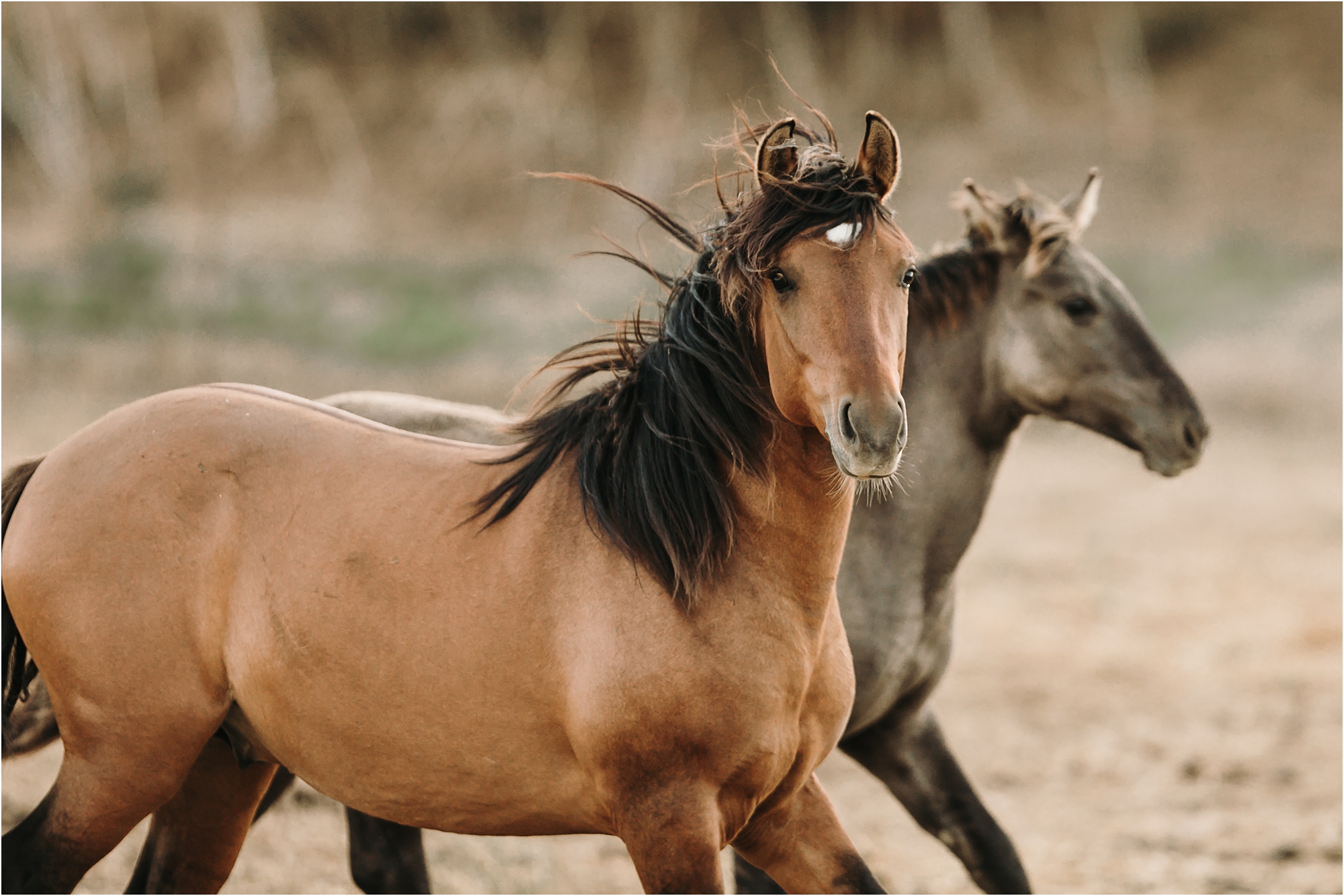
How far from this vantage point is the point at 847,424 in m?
2.28

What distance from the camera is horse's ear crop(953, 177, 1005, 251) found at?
4148 mm

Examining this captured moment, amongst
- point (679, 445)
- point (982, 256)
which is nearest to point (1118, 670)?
point (982, 256)

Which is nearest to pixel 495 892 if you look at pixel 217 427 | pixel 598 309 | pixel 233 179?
pixel 217 427

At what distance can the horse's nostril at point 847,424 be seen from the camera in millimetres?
2268

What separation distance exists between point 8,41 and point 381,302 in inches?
456

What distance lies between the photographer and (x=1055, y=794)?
6.16 m

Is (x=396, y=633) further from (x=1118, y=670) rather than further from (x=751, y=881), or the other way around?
(x=1118, y=670)

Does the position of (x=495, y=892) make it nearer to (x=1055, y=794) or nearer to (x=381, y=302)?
(x=1055, y=794)

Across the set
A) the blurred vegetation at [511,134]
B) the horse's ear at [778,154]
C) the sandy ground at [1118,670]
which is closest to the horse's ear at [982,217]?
the horse's ear at [778,154]

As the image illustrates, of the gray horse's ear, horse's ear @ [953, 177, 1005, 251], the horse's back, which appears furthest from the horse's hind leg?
horse's ear @ [953, 177, 1005, 251]

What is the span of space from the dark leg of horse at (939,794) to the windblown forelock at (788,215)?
2003 mm

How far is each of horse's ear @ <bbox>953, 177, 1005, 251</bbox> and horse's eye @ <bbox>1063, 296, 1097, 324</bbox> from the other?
302mm

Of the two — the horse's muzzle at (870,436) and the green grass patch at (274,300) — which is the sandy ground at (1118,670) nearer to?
the green grass patch at (274,300)

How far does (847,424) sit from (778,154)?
0.65 meters
